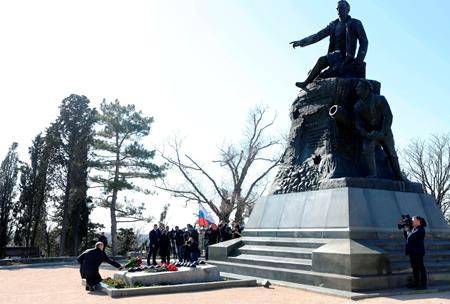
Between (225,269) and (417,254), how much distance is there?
552 cm

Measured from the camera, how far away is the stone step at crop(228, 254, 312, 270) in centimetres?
1005

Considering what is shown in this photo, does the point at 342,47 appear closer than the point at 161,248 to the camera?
Yes

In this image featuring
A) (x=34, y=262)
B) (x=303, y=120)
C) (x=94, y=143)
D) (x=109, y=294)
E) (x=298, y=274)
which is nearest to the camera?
(x=109, y=294)

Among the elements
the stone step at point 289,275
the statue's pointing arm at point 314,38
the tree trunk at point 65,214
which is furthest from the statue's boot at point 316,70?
the tree trunk at point 65,214

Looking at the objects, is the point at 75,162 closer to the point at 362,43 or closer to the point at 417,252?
the point at 362,43

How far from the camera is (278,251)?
11.2m

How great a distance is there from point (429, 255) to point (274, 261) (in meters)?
3.61

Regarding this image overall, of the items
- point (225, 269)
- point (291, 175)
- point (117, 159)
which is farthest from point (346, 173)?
point (117, 159)

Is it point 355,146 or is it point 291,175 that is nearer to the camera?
point 355,146

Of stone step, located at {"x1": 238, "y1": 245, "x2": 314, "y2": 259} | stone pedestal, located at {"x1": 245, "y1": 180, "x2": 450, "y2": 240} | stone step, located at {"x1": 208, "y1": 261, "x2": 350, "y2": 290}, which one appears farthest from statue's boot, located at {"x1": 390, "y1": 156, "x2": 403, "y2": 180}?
stone step, located at {"x1": 208, "y1": 261, "x2": 350, "y2": 290}

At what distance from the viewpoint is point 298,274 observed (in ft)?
32.2

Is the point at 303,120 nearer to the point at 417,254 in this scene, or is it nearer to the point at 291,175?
the point at 291,175

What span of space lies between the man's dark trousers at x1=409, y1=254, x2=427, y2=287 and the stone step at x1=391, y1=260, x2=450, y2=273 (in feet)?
1.15

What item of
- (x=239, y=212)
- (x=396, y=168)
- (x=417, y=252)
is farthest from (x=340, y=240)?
(x=239, y=212)
